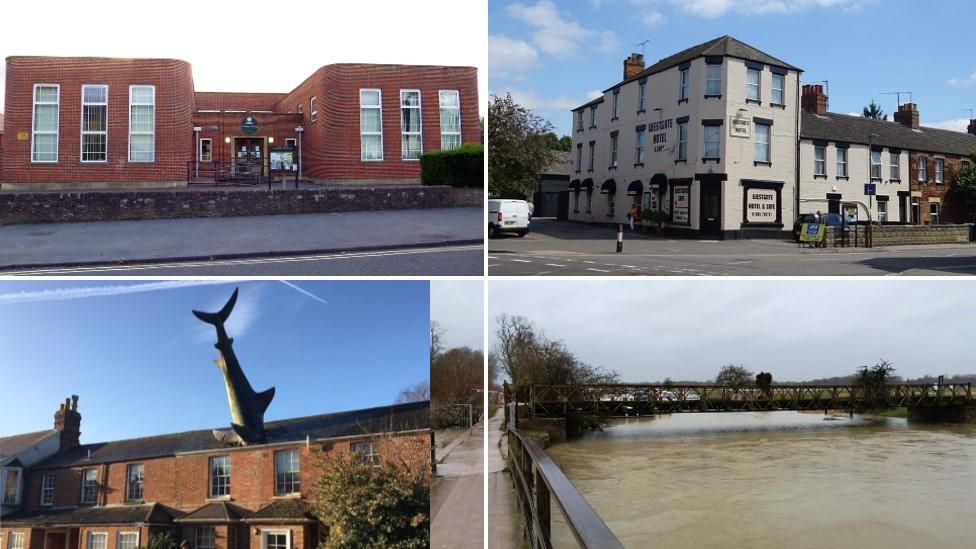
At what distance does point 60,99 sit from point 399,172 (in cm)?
657

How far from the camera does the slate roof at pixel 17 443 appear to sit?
12.1 feet

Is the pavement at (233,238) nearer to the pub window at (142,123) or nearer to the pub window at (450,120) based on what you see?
the pub window at (450,120)

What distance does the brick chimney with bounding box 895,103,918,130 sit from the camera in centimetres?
2070

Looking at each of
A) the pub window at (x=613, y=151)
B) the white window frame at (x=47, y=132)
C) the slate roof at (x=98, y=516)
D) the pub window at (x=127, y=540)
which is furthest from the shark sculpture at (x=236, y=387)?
the pub window at (x=613, y=151)

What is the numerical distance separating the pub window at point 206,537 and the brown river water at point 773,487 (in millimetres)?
1766

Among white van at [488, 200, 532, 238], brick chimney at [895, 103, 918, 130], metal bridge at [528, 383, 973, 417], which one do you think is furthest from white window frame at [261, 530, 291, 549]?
brick chimney at [895, 103, 918, 130]

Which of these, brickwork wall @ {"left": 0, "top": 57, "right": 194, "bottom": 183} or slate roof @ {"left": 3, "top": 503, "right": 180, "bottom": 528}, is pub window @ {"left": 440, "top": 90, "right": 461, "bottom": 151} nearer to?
brickwork wall @ {"left": 0, "top": 57, "right": 194, "bottom": 183}

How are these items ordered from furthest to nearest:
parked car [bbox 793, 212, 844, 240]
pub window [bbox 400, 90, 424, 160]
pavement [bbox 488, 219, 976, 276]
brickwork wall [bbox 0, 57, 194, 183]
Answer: parked car [bbox 793, 212, 844, 240], brickwork wall [bbox 0, 57, 194, 183], pub window [bbox 400, 90, 424, 160], pavement [bbox 488, 219, 976, 276]

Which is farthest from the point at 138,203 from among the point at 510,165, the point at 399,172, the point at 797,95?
the point at 797,95

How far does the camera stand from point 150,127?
13812 mm

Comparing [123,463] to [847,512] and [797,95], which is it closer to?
[847,512]

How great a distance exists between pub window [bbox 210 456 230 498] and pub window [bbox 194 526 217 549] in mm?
188

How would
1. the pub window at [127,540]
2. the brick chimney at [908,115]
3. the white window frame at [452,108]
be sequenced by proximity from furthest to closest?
1. the brick chimney at [908,115]
2. the white window frame at [452,108]
3. the pub window at [127,540]

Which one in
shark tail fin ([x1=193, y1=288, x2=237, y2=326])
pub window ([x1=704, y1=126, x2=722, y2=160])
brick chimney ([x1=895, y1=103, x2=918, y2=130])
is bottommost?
shark tail fin ([x1=193, y1=288, x2=237, y2=326])
